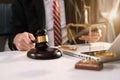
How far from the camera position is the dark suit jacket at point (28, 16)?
1555 millimetres

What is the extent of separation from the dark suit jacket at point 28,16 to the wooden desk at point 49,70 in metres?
0.66

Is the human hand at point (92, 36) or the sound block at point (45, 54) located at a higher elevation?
the human hand at point (92, 36)

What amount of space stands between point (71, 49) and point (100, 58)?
0.70ft

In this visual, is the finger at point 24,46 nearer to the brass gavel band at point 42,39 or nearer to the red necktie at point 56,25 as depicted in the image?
the brass gavel band at point 42,39

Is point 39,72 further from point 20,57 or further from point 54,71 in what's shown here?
point 20,57

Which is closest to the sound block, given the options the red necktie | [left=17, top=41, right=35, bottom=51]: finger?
[left=17, top=41, right=35, bottom=51]: finger

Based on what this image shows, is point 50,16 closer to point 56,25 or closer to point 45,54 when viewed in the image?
point 56,25

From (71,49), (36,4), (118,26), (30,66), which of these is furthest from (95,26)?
(118,26)

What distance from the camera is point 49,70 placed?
0.76 meters

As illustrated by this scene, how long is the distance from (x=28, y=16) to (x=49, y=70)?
891 mm

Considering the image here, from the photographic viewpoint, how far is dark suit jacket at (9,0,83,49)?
5.10ft

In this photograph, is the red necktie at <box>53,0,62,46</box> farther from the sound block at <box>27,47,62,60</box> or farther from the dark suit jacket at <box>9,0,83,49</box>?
the sound block at <box>27,47,62,60</box>

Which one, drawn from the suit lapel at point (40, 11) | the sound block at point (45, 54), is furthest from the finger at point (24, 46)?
the suit lapel at point (40, 11)

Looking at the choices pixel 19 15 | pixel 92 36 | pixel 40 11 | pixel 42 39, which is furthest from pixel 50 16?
pixel 42 39
